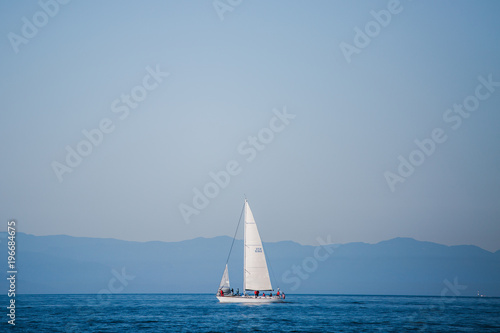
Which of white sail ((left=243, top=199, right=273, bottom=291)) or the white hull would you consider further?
white sail ((left=243, top=199, right=273, bottom=291))

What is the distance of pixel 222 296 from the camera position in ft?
331

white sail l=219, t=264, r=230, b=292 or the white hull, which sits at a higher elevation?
white sail l=219, t=264, r=230, b=292

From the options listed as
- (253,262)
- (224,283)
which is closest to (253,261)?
(253,262)

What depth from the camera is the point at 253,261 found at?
96.1 m

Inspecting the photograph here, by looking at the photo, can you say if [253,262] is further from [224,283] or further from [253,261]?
[224,283]

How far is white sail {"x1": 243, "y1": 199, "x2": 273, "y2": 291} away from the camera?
96000 mm

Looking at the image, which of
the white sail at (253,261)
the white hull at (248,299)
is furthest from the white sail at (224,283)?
the white sail at (253,261)

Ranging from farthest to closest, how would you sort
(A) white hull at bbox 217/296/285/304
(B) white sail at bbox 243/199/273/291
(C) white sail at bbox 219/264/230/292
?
(C) white sail at bbox 219/264/230/292, (B) white sail at bbox 243/199/273/291, (A) white hull at bbox 217/296/285/304

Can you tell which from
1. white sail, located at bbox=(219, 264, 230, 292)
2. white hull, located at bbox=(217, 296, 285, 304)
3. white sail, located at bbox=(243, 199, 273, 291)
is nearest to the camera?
white hull, located at bbox=(217, 296, 285, 304)

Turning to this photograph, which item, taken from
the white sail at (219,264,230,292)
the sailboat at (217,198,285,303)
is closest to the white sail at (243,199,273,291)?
the sailboat at (217,198,285,303)

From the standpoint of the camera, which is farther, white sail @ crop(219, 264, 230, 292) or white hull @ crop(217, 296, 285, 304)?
white sail @ crop(219, 264, 230, 292)

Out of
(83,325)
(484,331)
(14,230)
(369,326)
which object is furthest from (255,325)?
(14,230)

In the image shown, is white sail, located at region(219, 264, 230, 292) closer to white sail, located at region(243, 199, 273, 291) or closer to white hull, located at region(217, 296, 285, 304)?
white hull, located at region(217, 296, 285, 304)

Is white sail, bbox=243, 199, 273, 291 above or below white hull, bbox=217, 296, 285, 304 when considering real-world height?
above
